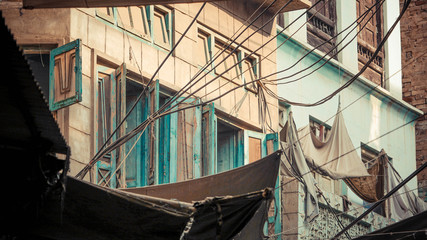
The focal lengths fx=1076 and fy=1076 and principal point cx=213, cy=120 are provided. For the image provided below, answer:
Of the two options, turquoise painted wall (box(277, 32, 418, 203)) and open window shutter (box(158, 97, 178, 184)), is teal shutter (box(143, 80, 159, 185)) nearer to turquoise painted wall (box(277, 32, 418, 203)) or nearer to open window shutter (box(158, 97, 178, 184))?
open window shutter (box(158, 97, 178, 184))

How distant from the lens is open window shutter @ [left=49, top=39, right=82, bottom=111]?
1310 centimetres

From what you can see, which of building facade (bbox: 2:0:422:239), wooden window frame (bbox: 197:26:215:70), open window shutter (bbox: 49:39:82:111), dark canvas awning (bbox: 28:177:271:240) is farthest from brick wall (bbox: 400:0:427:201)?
dark canvas awning (bbox: 28:177:271:240)

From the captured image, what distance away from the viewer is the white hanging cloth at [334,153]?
64.5 feet

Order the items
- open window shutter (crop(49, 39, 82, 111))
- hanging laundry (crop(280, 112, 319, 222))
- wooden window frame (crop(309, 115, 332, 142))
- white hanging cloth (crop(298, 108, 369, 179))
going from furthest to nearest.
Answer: wooden window frame (crop(309, 115, 332, 142)) → white hanging cloth (crop(298, 108, 369, 179)) → hanging laundry (crop(280, 112, 319, 222)) → open window shutter (crop(49, 39, 82, 111))

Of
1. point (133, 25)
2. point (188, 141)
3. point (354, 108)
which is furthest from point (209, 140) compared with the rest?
point (354, 108)

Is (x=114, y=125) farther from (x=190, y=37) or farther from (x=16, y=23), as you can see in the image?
(x=190, y=37)

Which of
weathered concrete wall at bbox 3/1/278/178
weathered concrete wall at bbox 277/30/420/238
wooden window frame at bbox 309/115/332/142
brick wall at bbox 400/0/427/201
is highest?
brick wall at bbox 400/0/427/201

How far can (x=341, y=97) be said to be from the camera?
74.8 feet

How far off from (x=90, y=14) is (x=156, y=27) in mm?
1813

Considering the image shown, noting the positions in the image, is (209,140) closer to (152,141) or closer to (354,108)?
(152,141)

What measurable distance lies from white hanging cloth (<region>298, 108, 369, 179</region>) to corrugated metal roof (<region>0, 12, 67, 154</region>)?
489 inches

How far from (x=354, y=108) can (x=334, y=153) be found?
3689 mm

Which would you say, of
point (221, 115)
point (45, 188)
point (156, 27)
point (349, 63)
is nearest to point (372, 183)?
point (349, 63)

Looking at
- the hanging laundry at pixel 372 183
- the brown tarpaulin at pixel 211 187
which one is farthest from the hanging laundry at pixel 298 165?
the brown tarpaulin at pixel 211 187
